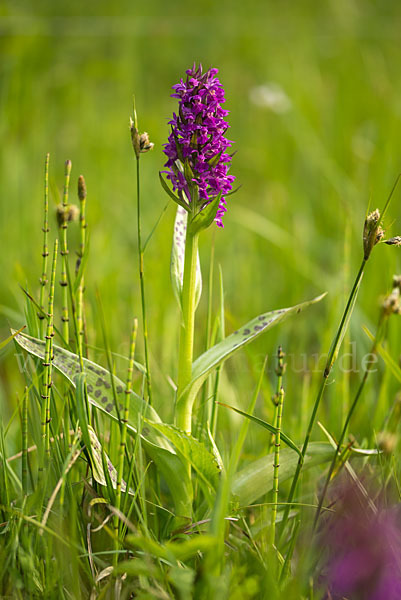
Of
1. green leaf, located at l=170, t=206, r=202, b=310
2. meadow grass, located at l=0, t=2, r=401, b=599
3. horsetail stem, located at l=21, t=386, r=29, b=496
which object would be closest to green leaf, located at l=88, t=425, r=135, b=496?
meadow grass, located at l=0, t=2, r=401, b=599

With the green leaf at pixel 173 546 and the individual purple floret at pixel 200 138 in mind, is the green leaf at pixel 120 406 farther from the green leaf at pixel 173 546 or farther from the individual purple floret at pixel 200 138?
the individual purple floret at pixel 200 138

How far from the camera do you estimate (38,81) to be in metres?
3.23

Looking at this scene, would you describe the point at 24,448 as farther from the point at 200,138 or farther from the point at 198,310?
the point at 198,310

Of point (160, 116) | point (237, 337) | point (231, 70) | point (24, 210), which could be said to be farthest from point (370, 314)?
point (231, 70)

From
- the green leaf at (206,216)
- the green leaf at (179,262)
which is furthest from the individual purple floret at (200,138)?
the green leaf at (179,262)

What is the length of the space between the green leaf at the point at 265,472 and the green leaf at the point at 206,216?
0.40 metres

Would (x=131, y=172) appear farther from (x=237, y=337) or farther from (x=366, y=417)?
(x=237, y=337)

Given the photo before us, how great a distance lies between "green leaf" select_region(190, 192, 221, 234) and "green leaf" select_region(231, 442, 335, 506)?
0.40 metres

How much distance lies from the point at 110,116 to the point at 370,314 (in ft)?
7.14

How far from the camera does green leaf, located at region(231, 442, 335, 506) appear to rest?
100cm

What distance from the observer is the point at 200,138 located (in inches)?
35.7

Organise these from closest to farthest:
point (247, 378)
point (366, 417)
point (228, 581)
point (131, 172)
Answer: point (228, 581) → point (366, 417) → point (247, 378) → point (131, 172)

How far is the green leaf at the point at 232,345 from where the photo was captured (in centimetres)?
93

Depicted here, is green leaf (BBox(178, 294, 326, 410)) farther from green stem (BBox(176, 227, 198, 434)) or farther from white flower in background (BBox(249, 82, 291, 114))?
white flower in background (BBox(249, 82, 291, 114))
